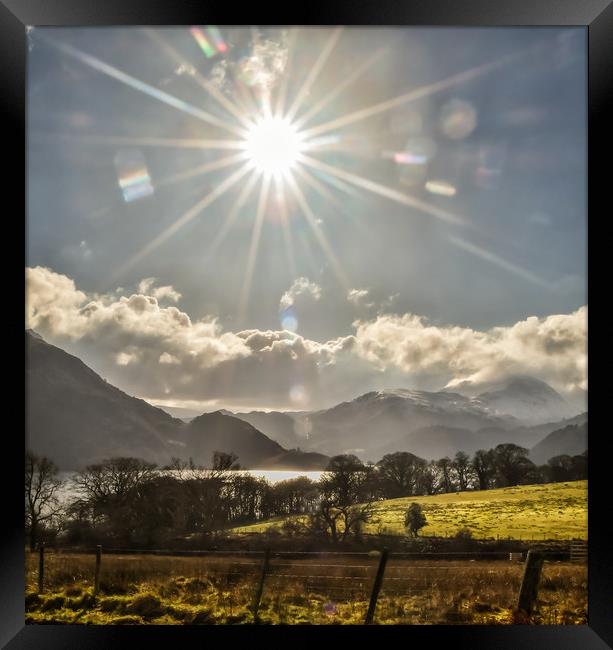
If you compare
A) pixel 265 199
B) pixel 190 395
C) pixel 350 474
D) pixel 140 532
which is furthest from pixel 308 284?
pixel 140 532

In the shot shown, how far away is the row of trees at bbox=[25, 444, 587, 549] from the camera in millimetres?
4207

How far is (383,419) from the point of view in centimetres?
510

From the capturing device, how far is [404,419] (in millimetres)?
5027

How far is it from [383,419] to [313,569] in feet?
5.54

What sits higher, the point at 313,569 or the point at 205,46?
the point at 205,46

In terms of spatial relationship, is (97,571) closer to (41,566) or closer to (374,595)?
(41,566)

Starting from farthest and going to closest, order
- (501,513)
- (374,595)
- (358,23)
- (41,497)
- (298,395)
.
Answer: (298,395) < (501,513) < (41,497) < (374,595) < (358,23)

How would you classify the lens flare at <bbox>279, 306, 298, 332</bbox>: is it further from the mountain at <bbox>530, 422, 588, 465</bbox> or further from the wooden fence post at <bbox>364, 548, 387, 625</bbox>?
the mountain at <bbox>530, 422, 588, 465</bbox>

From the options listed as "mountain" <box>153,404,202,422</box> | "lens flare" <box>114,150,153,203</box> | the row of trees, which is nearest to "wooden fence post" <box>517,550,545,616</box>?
the row of trees

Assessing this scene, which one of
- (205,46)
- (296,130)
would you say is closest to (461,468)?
A: (296,130)

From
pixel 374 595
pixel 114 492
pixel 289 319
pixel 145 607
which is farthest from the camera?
pixel 289 319

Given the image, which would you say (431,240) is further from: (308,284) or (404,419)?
(404,419)

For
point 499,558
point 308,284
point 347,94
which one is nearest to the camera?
point 499,558

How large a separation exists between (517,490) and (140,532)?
353 cm
